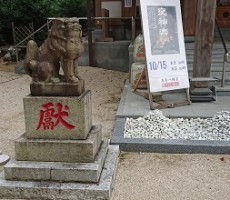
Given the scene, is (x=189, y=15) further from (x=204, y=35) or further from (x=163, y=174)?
(x=163, y=174)

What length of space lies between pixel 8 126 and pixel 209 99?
3392mm

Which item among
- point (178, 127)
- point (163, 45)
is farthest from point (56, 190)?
point (163, 45)

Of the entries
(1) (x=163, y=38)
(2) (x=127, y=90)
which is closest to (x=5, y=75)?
(2) (x=127, y=90)

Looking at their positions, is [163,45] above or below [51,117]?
above

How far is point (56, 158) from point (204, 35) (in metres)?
3.44

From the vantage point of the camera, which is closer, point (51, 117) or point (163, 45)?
point (51, 117)

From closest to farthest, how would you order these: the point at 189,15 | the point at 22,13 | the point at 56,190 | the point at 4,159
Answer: the point at 56,190 < the point at 4,159 < the point at 189,15 < the point at 22,13

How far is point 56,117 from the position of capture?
10.4ft

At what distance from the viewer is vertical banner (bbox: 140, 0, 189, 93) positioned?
5102mm

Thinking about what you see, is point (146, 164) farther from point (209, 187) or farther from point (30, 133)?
point (30, 133)

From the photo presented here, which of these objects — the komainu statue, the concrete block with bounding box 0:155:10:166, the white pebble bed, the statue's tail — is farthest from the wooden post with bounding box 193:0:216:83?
the concrete block with bounding box 0:155:10:166

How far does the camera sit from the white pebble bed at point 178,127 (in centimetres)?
429

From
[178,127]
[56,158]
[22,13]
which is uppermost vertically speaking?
[22,13]

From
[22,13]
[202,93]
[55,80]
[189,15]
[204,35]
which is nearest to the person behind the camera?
[55,80]
